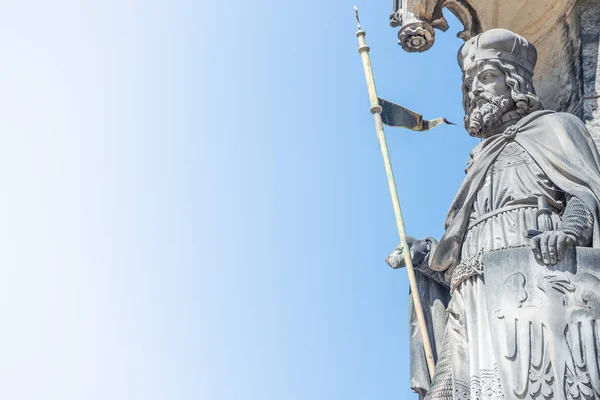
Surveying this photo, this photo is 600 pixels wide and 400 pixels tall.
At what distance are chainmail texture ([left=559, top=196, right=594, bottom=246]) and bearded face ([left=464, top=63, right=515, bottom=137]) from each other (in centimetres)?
119

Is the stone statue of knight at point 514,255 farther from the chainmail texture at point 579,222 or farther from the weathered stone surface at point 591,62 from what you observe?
the weathered stone surface at point 591,62

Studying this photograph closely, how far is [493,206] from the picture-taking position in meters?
10.1

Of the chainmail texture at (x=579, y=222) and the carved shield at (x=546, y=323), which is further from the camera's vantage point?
the chainmail texture at (x=579, y=222)

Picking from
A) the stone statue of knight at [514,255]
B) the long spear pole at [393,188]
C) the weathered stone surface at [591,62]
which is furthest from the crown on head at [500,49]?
the long spear pole at [393,188]

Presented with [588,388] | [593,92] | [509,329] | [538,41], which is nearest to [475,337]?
[509,329]

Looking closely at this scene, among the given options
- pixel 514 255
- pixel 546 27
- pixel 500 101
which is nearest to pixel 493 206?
pixel 514 255

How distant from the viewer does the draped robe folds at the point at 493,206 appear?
31.3ft

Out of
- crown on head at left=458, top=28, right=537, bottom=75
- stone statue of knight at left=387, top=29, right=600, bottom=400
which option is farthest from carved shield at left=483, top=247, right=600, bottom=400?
crown on head at left=458, top=28, right=537, bottom=75

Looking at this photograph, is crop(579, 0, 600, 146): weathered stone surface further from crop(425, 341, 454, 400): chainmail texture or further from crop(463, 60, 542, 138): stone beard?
crop(425, 341, 454, 400): chainmail texture

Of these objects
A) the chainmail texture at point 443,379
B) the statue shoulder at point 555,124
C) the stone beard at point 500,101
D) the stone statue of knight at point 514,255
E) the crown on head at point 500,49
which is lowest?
the chainmail texture at point 443,379

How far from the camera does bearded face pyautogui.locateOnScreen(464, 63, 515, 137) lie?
10516 millimetres

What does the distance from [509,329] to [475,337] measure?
0.41 metres

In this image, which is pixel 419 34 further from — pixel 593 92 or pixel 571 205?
pixel 571 205

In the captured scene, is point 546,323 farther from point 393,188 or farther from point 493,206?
point 393,188
